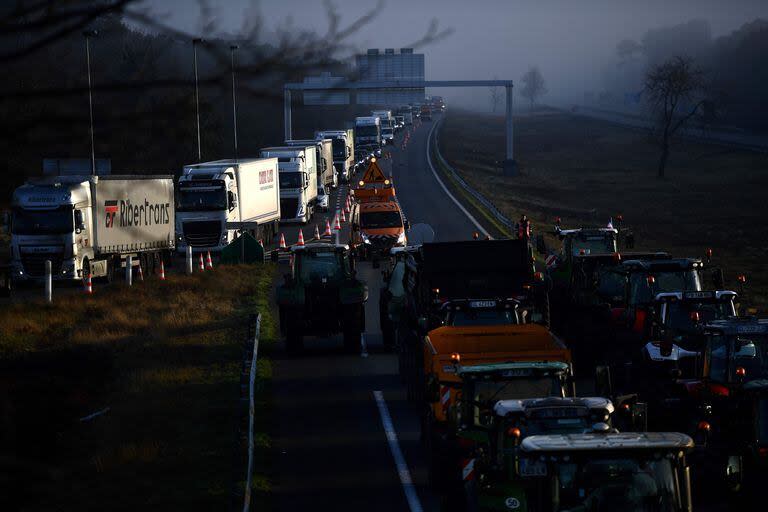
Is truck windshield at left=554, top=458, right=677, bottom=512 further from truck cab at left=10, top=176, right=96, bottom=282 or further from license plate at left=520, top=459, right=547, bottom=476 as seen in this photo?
truck cab at left=10, top=176, right=96, bottom=282

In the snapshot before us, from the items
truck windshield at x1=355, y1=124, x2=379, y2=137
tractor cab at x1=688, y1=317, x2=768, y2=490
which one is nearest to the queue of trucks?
tractor cab at x1=688, y1=317, x2=768, y2=490

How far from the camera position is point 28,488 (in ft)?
16.1

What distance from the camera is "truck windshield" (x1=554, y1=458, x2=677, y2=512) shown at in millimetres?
8047

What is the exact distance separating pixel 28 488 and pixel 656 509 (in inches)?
184

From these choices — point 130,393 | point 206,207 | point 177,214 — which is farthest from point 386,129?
point 130,393

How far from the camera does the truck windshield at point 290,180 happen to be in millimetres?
57500

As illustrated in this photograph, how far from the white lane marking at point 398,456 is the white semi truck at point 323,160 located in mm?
44541

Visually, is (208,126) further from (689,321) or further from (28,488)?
(689,321)

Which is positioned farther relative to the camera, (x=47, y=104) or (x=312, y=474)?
(x=312, y=474)

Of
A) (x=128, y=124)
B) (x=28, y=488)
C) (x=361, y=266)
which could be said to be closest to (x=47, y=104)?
(x=128, y=124)

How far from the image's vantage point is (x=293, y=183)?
57594mm

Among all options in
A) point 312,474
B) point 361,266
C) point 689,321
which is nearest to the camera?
point 312,474

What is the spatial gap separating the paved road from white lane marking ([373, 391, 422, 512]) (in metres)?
0.03

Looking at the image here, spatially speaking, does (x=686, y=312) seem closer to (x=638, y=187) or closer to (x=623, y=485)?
(x=623, y=485)
